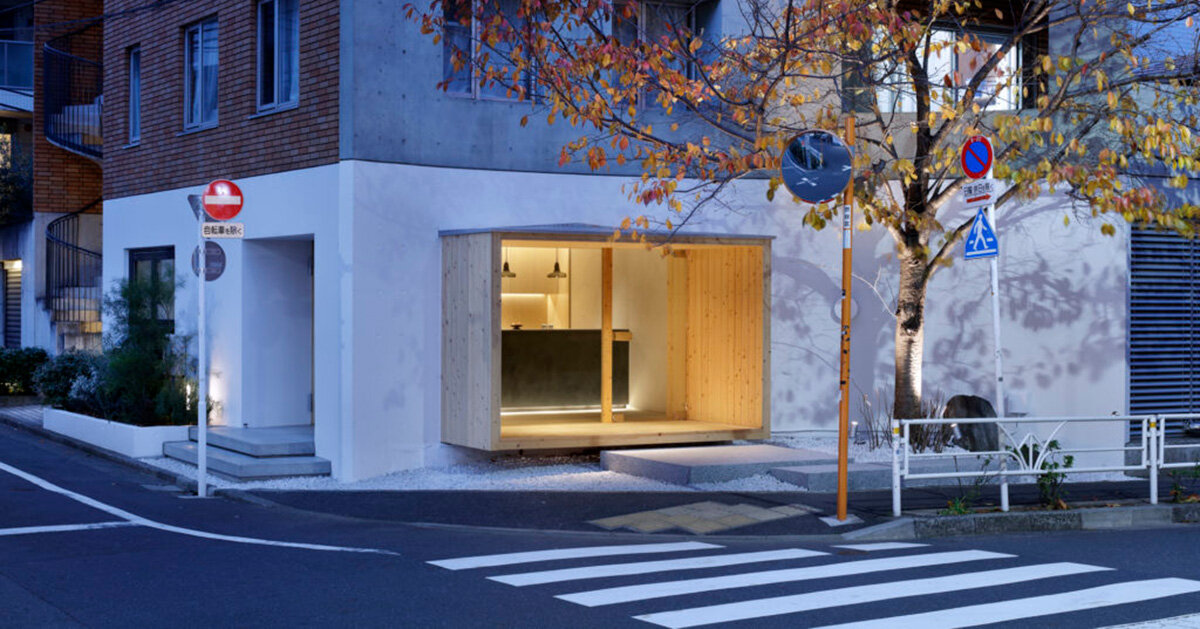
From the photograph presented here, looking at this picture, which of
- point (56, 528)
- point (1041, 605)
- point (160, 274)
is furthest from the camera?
point (160, 274)

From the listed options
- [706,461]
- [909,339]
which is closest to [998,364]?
[909,339]

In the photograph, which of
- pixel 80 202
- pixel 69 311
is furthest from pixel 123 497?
pixel 80 202

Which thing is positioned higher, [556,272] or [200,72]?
[200,72]

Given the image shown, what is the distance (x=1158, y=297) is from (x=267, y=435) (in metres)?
12.1

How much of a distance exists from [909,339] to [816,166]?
14.9 ft

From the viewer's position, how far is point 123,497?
13.3 metres

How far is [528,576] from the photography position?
8.97m

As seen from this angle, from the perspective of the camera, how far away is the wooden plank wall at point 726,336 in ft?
51.0

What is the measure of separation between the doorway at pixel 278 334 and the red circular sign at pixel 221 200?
9.14ft

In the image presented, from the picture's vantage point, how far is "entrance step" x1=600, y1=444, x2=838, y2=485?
1388 centimetres

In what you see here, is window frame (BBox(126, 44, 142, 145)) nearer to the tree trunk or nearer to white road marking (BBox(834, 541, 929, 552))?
the tree trunk

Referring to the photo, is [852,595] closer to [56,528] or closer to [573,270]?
[56,528]

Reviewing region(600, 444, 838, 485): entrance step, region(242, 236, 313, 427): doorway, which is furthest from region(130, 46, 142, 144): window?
region(600, 444, 838, 485): entrance step

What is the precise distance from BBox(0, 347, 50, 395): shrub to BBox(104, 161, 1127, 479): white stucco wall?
20.8ft
